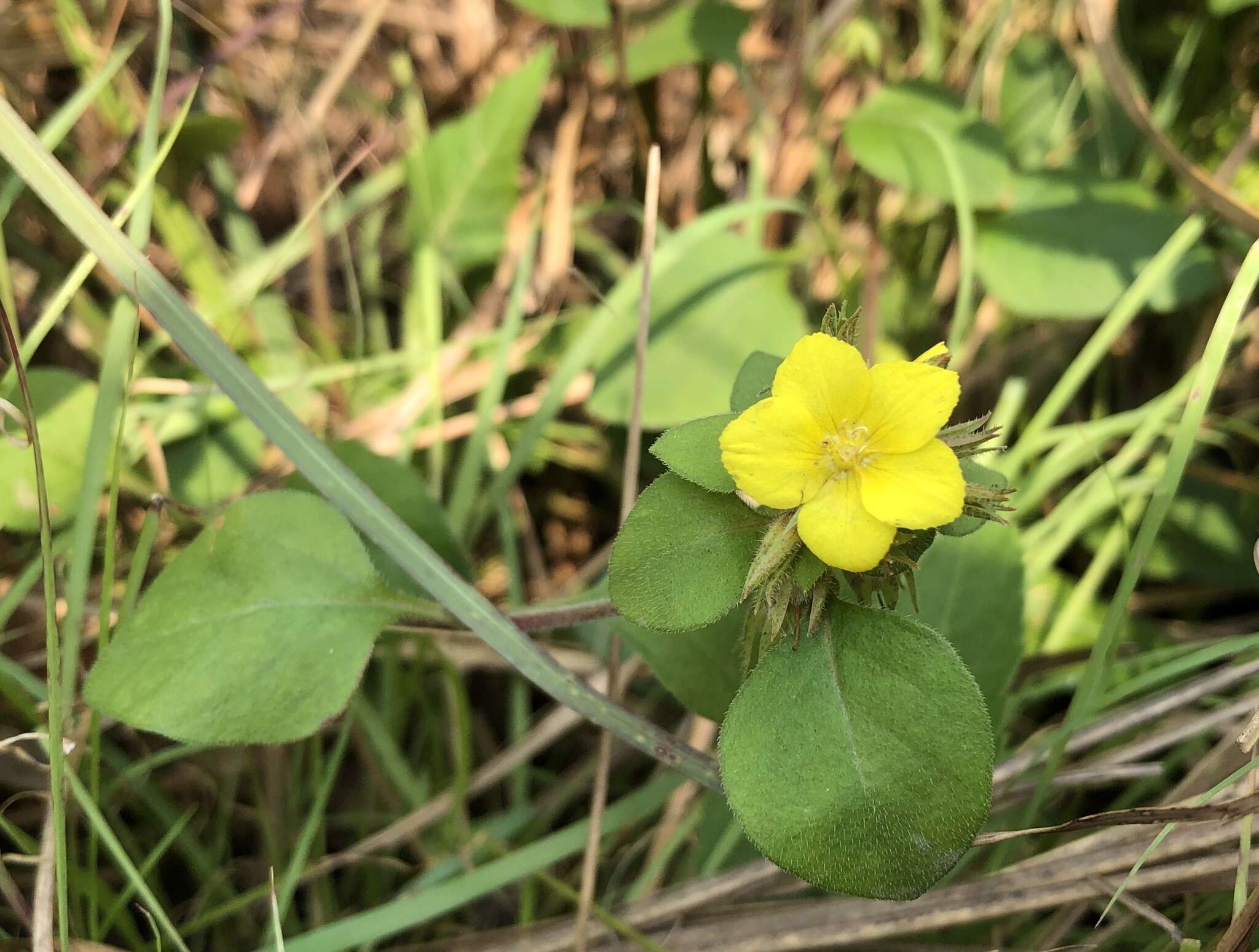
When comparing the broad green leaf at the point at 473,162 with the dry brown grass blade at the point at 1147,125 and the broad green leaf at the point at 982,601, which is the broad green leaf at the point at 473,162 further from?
the broad green leaf at the point at 982,601

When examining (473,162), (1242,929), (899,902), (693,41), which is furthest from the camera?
(473,162)

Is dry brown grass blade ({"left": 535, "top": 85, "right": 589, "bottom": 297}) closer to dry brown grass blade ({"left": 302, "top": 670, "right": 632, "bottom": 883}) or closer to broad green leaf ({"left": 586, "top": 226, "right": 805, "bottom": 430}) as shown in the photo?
broad green leaf ({"left": 586, "top": 226, "right": 805, "bottom": 430})

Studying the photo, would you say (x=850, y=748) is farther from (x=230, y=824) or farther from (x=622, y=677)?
(x=230, y=824)

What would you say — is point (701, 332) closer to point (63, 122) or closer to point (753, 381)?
point (753, 381)

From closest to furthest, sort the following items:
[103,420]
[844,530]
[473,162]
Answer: [844,530] < [103,420] < [473,162]

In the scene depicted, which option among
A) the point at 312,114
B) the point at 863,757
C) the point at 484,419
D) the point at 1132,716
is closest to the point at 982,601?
the point at 1132,716

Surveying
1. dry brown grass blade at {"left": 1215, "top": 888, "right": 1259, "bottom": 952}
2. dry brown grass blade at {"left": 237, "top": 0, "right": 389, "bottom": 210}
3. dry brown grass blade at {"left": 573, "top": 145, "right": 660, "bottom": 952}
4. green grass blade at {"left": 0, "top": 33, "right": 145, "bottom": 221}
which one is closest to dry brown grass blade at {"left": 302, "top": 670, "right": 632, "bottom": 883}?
dry brown grass blade at {"left": 573, "top": 145, "right": 660, "bottom": 952}
